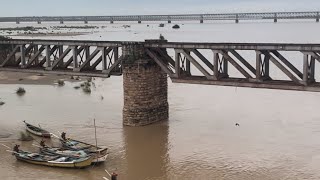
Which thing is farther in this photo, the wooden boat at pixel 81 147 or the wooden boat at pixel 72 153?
the wooden boat at pixel 81 147

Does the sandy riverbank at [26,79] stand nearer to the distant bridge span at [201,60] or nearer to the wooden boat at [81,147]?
the distant bridge span at [201,60]

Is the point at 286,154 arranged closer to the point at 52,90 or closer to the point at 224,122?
the point at 224,122

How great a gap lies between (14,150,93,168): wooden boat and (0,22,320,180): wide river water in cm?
26

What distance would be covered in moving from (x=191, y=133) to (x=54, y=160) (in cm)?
864

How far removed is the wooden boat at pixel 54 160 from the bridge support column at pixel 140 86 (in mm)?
7281

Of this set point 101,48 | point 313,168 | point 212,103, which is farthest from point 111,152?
point 212,103

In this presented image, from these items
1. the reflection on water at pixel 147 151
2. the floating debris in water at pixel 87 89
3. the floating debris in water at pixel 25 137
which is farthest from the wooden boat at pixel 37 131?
the floating debris in water at pixel 87 89

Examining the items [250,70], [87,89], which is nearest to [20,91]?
[87,89]

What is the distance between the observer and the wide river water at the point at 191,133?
21391 mm

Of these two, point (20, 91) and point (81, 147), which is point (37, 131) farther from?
point (20, 91)

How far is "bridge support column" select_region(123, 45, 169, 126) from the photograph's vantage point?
27.9 m

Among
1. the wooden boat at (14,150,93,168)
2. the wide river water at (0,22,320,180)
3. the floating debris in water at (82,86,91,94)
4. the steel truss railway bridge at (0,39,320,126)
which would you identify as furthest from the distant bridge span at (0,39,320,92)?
the floating debris in water at (82,86,91,94)

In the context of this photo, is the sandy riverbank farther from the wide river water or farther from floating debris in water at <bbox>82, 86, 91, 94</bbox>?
the wide river water

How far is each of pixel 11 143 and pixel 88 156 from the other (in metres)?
6.64
